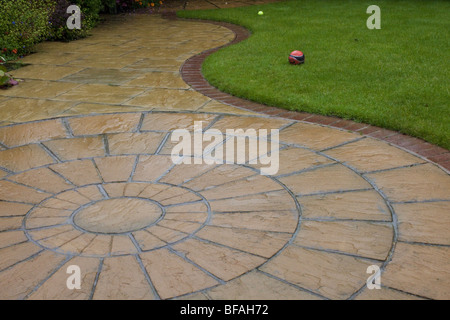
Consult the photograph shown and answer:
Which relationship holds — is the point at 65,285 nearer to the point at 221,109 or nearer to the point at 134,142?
the point at 134,142

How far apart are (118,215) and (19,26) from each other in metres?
5.40

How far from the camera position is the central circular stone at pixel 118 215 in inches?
110

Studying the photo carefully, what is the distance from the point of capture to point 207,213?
9.59 ft

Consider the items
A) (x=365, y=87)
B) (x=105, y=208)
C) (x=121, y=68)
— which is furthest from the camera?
(x=121, y=68)

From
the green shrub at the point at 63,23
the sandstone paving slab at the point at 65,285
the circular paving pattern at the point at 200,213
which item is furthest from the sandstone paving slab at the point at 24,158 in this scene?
the green shrub at the point at 63,23

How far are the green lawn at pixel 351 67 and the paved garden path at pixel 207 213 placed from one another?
0.48 m

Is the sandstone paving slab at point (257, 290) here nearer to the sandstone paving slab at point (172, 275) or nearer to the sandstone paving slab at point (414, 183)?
the sandstone paving slab at point (172, 275)

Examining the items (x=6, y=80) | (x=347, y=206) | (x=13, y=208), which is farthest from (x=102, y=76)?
(x=347, y=206)

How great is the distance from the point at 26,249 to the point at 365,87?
12.1 feet
